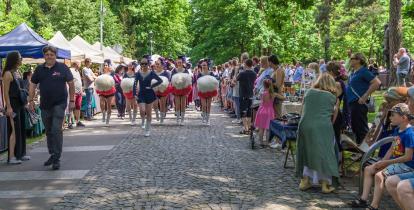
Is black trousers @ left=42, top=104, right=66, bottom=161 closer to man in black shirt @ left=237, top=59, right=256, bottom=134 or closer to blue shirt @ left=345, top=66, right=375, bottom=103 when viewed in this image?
blue shirt @ left=345, top=66, right=375, bottom=103

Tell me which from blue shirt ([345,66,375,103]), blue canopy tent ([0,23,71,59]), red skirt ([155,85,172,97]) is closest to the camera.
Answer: blue shirt ([345,66,375,103])

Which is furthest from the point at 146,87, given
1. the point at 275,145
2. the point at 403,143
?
the point at 403,143

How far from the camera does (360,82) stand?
9234 millimetres

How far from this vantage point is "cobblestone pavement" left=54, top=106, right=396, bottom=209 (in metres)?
6.53

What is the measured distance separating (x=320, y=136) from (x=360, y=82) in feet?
Answer: 8.33

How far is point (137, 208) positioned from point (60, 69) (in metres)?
3.85

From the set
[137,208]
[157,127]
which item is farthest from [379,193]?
[157,127]

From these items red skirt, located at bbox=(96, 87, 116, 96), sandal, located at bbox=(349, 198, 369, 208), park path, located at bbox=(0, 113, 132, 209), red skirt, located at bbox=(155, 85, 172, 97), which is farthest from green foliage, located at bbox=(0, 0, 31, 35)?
sandal, located at bbox=(349, 198, 369, 208)

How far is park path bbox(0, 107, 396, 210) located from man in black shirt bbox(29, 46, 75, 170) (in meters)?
0.47

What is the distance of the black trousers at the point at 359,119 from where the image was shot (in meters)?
9.30

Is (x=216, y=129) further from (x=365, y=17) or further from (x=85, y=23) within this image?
(x=365, y=17)

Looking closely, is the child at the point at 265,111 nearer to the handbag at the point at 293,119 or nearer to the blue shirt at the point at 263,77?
the blue shirt at the point at 263,77

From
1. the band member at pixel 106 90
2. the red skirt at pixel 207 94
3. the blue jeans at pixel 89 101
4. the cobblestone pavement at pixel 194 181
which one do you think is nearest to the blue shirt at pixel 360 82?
the cobblestone pavement at pixel 194 181

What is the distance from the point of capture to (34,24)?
2261 inches
